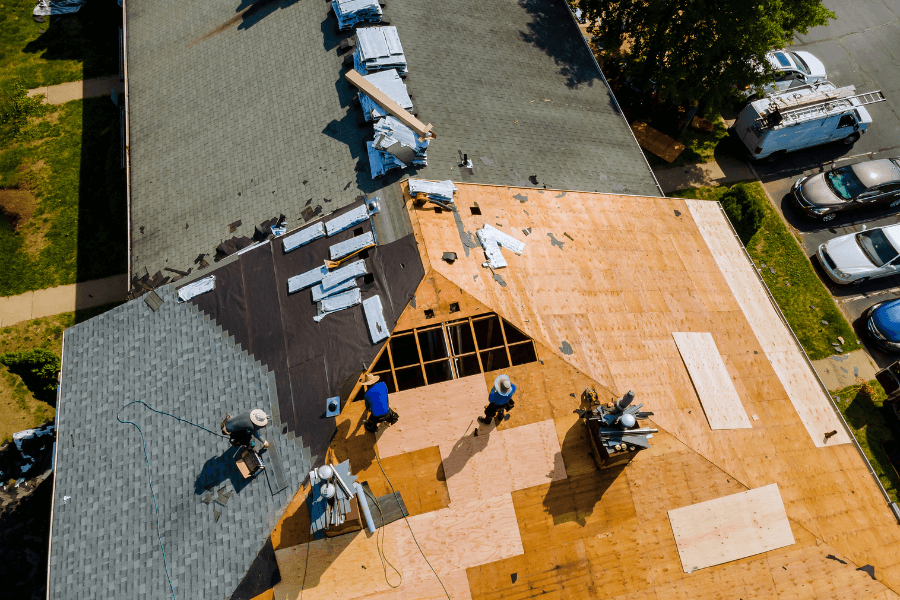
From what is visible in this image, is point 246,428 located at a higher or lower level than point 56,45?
higher

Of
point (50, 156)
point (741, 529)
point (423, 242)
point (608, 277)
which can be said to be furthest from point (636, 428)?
point (50, 156)

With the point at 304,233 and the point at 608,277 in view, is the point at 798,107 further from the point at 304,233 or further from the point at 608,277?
the point at 304,233

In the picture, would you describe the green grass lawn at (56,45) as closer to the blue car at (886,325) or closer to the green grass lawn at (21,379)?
the green grass lawn at (21,379)

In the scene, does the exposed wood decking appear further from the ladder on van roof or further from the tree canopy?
the ladder on van roof

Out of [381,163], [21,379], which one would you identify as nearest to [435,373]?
[381,163]

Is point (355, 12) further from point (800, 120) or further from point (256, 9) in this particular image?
point (800, 120)
